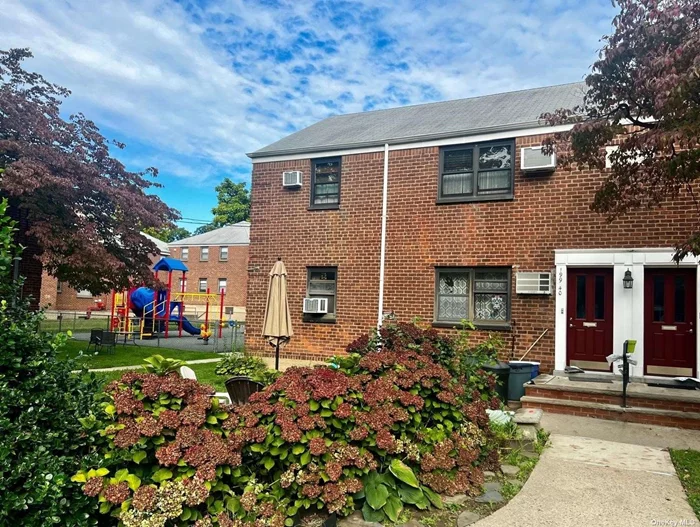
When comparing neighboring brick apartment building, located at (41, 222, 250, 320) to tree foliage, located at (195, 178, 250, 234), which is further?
tree foliage, located at (195, 178, 250, 234)

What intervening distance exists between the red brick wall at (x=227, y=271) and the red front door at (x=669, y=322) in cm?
3138

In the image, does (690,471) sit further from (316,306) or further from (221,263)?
(221,263)

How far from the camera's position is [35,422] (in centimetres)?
297

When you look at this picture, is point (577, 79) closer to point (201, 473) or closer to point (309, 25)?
point (309, 25)

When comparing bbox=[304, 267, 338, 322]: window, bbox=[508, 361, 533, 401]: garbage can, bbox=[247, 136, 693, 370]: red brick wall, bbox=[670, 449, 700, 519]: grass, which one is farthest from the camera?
bbox=[304, 267, 338, 322]: window

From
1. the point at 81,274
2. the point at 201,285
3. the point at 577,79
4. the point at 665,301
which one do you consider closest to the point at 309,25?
the point at 577,79

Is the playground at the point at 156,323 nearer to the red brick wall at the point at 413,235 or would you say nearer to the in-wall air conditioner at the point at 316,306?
the red brick wall at the point at 413,235

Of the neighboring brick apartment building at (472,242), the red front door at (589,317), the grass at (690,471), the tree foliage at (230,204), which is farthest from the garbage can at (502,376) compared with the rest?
the tree foliage at (230,204)

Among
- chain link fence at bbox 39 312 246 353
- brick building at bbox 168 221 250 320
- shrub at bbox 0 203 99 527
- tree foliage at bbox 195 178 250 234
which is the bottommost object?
chain link fence at bbox 39 312 246 353

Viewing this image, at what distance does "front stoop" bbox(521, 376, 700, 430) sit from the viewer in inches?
278

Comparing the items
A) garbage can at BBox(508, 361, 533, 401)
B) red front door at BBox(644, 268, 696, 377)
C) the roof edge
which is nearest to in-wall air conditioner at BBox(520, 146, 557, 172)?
the roof edge

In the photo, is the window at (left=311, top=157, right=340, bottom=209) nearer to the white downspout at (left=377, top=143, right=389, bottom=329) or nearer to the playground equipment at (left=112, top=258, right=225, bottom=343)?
the white downspout at (left=377, top=143, right=389, bottom=329)

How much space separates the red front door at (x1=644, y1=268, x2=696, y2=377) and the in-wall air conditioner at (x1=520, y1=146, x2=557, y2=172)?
280 centimetres

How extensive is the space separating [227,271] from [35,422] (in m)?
36.8
